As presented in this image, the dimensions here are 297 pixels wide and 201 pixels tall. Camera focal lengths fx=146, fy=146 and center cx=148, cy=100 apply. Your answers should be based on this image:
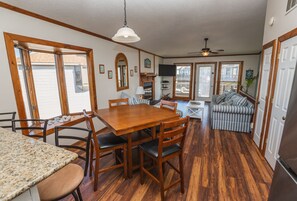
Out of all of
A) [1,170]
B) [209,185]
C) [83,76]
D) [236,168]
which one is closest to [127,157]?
[209,185]

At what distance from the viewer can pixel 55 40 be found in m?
2.56

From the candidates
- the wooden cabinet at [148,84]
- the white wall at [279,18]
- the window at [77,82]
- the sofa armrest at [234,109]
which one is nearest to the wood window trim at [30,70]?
the window at [77,82]

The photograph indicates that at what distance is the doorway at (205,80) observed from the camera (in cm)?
733

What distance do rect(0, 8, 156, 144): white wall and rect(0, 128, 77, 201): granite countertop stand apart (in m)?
1.24

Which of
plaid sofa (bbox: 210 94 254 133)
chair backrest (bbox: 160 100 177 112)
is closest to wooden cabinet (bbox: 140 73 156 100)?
plaid sofa (bbox: 210 94 254 133)

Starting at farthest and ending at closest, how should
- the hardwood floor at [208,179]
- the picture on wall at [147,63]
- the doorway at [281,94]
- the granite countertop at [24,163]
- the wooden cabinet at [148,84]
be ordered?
the picture on wall at [147,63], the wooden cabinet at [148,84], the doorway at [281,94], the hardwood floor at [208,179], the granite countertop at [24,163]

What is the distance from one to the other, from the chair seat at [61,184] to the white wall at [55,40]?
1.56 m

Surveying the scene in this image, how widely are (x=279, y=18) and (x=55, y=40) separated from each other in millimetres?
3544

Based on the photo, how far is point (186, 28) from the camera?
3.13 meters

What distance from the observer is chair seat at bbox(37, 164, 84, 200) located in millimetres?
998

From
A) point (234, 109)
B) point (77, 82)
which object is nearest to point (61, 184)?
point (77, 82)

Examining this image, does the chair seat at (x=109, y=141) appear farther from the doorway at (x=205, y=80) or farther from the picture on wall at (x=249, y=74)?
the picture on wall at (x=249, y=74)

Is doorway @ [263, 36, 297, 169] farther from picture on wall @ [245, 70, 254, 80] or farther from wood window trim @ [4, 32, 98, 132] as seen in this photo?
picture on wall @ [245, 70, 254, 80]

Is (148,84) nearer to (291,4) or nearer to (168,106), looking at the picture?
(168,106)
